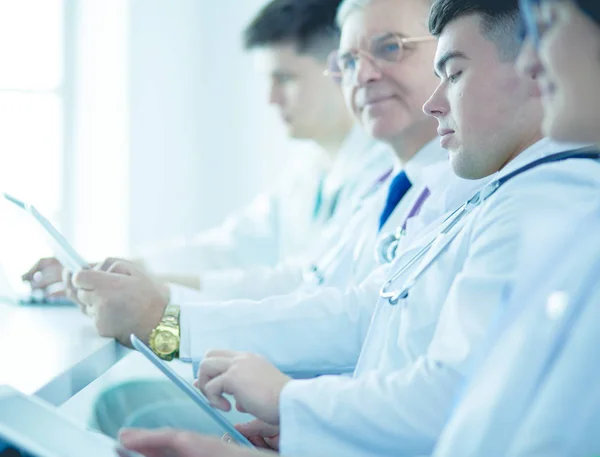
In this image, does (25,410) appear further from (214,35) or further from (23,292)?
(214,35)

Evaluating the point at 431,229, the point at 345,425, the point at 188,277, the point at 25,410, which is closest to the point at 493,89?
the point at 431,229

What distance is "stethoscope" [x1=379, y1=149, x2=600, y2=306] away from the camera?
0.95 m

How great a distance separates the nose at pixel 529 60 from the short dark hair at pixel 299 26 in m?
1.40

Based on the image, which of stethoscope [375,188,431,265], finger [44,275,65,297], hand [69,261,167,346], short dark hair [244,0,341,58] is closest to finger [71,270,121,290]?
hand [69,261,167,346]

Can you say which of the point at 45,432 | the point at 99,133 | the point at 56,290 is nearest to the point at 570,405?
the point at 45,432

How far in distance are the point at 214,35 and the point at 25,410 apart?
9.25 ft

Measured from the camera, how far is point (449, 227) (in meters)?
1.06

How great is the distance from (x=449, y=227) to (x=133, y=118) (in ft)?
7.31

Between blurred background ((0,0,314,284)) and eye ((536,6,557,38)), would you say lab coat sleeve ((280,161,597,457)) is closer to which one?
eye ((536,6,557,38))

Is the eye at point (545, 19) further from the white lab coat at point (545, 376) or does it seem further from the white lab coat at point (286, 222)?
the white lab coat at point (286, 222)

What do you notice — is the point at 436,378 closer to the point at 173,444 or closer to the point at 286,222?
the point at 173,444

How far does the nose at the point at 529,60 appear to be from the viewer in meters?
0.85

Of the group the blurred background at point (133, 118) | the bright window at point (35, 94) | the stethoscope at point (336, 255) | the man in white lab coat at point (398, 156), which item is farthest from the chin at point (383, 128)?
the bright window at point (35, 94)

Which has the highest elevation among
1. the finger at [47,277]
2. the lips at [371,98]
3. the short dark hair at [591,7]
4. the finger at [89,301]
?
the short dark hair at [591,7]
